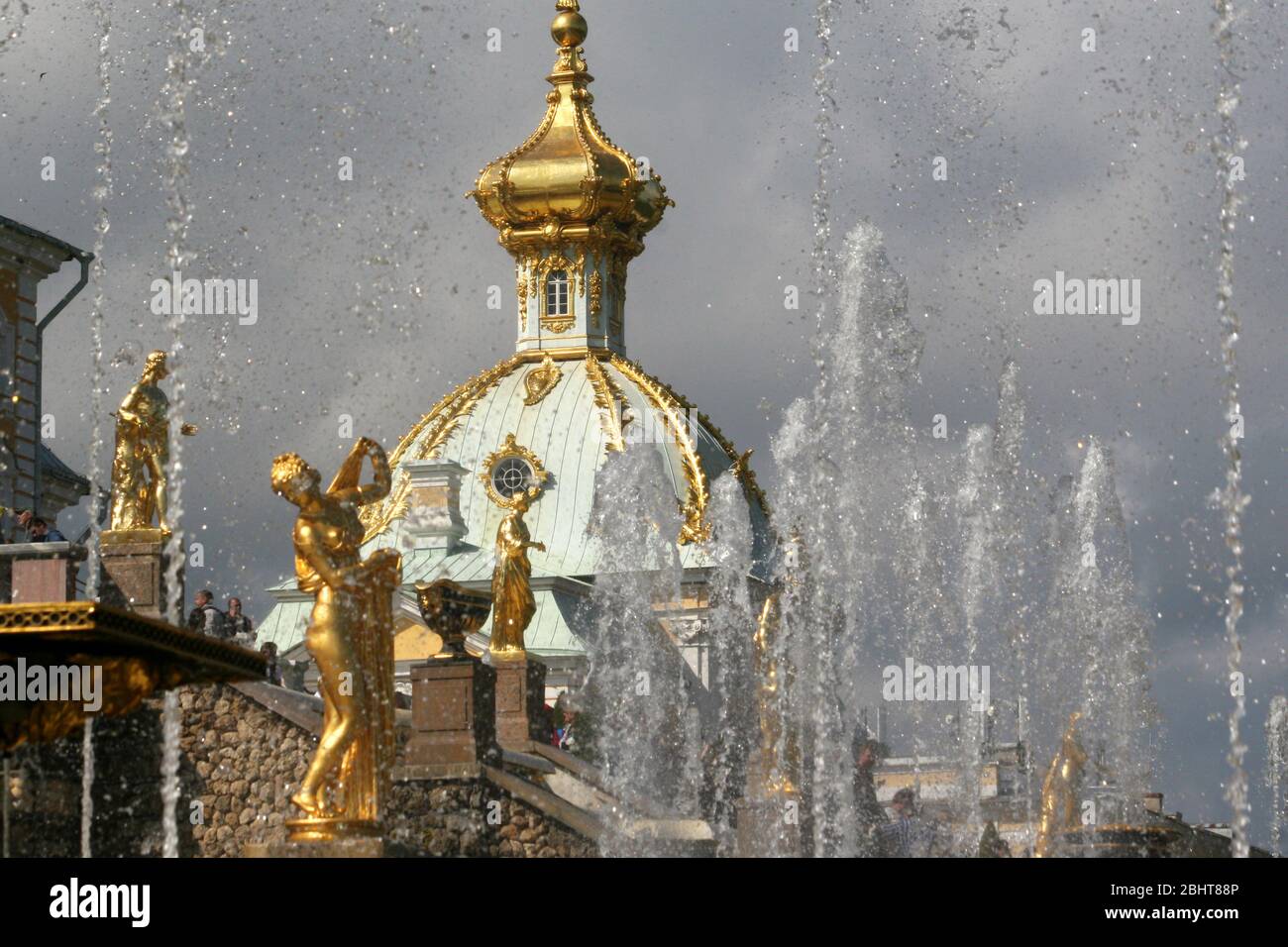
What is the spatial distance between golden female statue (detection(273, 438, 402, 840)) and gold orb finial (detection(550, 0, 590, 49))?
161ft

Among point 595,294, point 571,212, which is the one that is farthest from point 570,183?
point 595,294

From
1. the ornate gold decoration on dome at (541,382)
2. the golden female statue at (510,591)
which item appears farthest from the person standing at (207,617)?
the ornate gold decoration on dome at (541,382)

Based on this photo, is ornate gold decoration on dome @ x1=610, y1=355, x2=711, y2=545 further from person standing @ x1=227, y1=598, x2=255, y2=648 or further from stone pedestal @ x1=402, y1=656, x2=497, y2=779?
stone pedestal @ x1=402, y1=656, x2=497, y2=779

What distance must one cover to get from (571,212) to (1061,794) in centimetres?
4399

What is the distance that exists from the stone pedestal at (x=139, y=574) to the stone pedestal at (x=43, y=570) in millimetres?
497

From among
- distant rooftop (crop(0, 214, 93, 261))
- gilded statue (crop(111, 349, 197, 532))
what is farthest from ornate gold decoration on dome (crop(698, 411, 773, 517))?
gilded statue (crop(111, 349, 197, 532))

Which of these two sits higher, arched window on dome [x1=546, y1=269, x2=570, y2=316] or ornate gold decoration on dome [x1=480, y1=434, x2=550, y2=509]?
arched window on dome [x1=546, y1=269, x2=570, y2=316]

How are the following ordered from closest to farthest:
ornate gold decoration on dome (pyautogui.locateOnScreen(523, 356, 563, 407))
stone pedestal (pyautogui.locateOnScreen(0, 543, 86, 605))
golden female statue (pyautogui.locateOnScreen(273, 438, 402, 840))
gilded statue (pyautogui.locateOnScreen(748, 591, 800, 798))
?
golden female statue (pyautogui.locateOnScreen(273, 438, 402, 840)), stone pedestal (pyautogui.locateOnScreen(0, 543, 86, 605)), gilded statue (pyautogui.locateOnScreen(748, 591, 800, 798)), ornate gold decoration on dome (pyautogui.locateOnScreen(523, 356, 563, 407))

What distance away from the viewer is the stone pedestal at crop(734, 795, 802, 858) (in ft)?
93.8

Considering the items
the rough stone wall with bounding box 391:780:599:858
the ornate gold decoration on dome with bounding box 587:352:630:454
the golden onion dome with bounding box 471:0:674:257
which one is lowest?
the rough stone wall with bounding box 391:780:599:858

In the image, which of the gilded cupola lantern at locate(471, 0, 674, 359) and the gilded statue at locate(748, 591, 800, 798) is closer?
the gilded statue at locate(748, 591, 800, 798)

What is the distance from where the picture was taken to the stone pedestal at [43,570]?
2552 centimetres

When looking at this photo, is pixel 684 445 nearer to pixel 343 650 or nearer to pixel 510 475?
pixel 510 475
